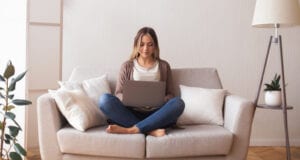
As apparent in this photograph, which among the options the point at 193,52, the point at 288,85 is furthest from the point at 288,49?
the point at 193,52

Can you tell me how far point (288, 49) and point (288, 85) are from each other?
376mm

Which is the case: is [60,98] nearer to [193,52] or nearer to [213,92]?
[213,92]

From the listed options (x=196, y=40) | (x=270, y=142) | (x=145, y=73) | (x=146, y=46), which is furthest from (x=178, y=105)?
(x=270, y=142)

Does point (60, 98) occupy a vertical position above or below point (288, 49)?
below

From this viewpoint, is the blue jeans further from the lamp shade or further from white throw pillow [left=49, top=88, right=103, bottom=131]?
the lamp shade

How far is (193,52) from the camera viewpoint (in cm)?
363

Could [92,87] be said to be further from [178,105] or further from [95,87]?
[178,105]

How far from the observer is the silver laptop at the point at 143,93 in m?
2.43

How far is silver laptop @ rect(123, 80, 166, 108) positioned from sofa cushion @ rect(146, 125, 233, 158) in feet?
0.91

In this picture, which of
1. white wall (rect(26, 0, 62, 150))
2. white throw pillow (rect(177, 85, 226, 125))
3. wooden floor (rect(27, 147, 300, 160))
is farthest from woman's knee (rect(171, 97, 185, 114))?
white wall (rect(26, 0, 62, 150))

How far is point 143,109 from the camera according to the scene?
2473 mm

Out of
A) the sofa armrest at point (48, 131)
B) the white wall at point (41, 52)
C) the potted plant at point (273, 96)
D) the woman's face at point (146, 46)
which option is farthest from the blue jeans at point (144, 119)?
the white wall at point (41, 52)

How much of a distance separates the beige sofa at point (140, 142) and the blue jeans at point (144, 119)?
8 centimetres

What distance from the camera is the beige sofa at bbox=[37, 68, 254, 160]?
2.22 meters
